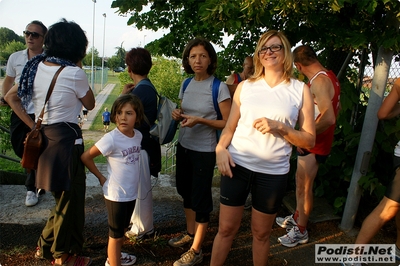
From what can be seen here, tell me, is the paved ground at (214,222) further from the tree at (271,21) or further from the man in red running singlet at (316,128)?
the tree at (271,21)

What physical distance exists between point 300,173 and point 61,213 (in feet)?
6.74

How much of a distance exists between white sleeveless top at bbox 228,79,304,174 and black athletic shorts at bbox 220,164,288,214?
46 millimetres

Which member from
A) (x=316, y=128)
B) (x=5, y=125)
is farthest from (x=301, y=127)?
(x=5, y=125)

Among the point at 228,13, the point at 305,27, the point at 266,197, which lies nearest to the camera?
the point at 266,197

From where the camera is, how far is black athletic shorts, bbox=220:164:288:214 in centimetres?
209

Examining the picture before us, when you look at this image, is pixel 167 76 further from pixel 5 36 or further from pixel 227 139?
pixel 5 36

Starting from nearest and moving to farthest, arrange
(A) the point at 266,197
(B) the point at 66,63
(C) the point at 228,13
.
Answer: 1. (A) the point at 266,197
2. (B) the point at 66,63
3. (C) the point at 228,13

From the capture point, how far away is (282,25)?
10.9 ft

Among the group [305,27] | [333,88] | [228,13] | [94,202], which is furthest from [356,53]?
[94,202]

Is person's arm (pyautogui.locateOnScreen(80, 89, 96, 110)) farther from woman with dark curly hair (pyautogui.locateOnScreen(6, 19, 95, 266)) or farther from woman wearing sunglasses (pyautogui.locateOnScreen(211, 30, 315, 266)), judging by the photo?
woman wearing sunglasses (pyautogui.locateOnScreen(211, 30, 315, 266))

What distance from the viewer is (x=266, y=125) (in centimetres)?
192

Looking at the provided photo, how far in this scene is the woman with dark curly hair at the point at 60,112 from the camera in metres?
2.28

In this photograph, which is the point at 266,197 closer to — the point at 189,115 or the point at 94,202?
the point at 189,115

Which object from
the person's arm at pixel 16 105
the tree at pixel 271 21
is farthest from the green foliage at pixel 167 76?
the person's arm at pixel 16 105
